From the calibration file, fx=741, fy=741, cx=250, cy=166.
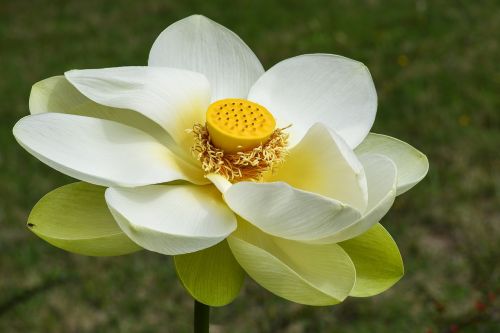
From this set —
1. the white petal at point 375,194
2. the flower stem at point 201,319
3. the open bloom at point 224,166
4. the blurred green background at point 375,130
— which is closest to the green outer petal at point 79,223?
the open bloom at point 224,166

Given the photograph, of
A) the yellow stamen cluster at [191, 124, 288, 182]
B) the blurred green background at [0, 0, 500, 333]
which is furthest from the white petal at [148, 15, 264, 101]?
the blurred green background at [0, 0, 500, 333]

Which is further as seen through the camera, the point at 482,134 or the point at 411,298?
the point at 482,134

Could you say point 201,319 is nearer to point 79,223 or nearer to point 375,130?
point 79,223

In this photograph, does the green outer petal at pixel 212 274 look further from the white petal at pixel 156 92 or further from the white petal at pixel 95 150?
the white petal at pixel 156 92

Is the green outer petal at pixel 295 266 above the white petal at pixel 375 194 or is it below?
below

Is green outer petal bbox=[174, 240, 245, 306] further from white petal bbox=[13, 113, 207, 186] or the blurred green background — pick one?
the blurred green background

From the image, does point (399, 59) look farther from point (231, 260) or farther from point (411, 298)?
point (231, 260)

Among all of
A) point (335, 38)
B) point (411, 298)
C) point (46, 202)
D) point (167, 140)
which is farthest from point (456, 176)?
point (46, 202)
